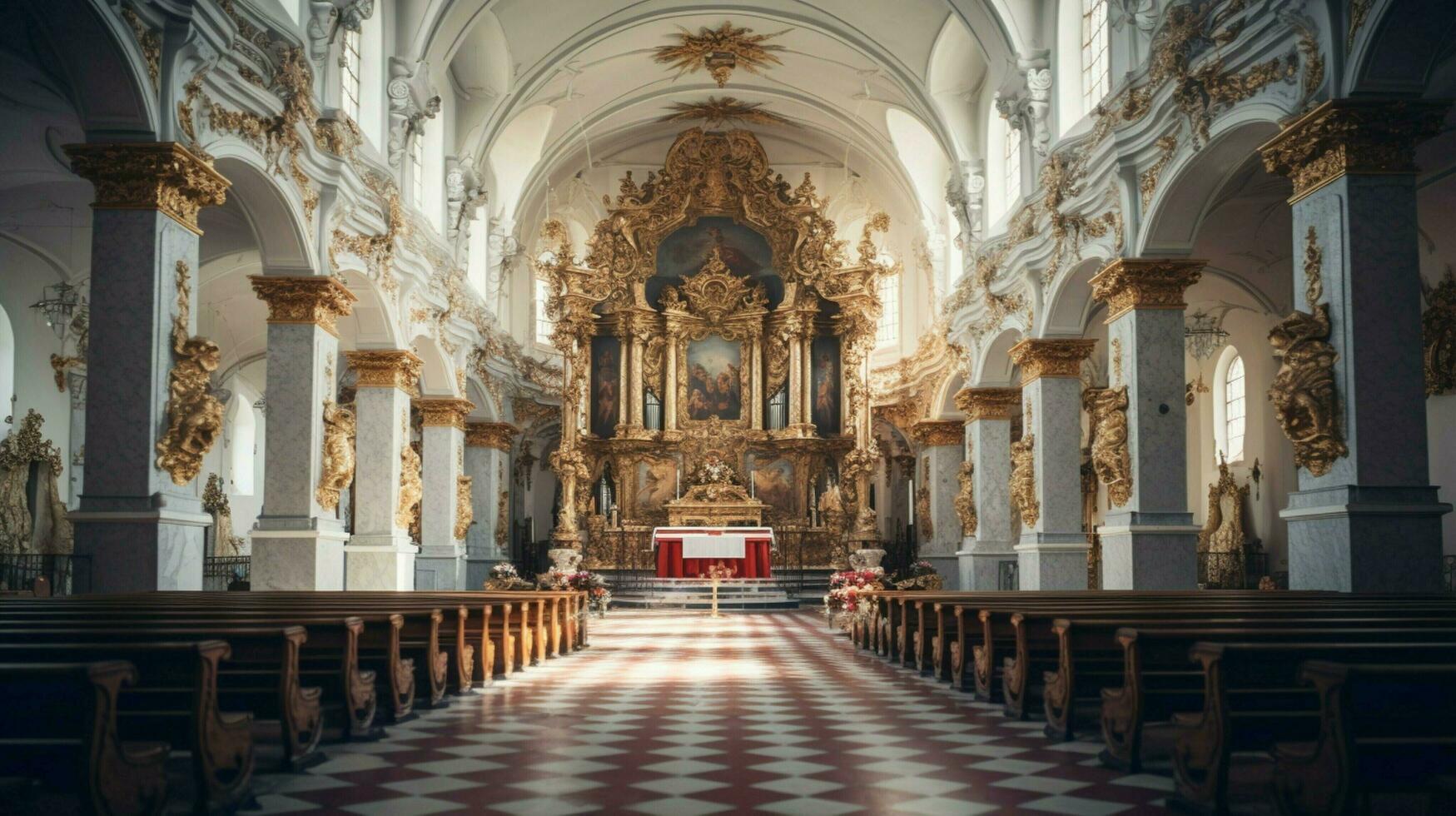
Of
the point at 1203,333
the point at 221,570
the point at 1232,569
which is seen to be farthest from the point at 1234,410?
the point at 221,570

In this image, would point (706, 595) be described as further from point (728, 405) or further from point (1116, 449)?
point (1116, 449)

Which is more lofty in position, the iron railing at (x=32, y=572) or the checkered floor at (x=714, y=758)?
the iron railing at (x=32, y=572)

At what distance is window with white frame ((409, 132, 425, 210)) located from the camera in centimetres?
2159

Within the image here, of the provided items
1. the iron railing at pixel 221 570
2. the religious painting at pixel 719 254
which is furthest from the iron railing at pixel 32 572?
the religious painting at pixel 719 254

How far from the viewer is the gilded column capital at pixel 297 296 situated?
53.2 feet

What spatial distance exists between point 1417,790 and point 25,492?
21.0m

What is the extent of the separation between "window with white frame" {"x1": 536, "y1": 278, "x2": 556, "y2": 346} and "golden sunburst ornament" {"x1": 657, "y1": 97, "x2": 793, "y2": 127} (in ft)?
19.5

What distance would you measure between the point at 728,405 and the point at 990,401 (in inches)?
426

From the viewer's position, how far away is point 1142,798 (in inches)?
216

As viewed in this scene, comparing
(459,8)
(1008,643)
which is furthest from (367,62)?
(1008,643)

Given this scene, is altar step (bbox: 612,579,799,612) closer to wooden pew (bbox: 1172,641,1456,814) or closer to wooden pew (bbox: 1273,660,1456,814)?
wooden pew (bbox: 1172,641,1456,814)

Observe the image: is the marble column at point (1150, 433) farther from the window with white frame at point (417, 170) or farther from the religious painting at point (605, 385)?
the religious painting at point (605, 385)

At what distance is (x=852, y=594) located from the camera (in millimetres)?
16781

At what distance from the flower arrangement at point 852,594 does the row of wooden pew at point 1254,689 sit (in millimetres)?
6463
